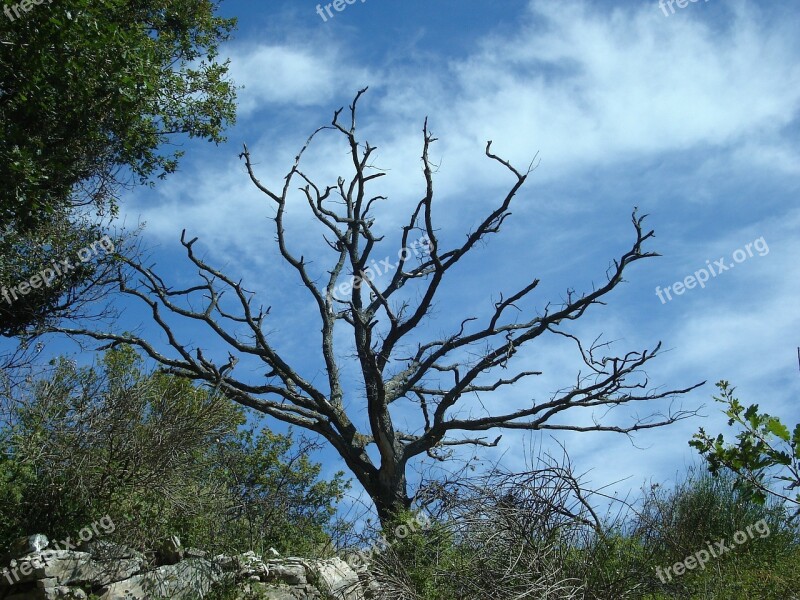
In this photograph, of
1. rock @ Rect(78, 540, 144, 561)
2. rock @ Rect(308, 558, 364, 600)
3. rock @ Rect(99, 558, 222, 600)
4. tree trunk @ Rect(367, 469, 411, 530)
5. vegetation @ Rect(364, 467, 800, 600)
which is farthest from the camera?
tree trunk @ Rect(367, 469, 411, 530)

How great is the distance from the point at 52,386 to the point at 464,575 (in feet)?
23.1

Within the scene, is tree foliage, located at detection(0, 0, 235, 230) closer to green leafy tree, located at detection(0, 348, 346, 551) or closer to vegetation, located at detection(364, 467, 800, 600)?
green leafy tree, located at detection(0, 348, 346, 551)

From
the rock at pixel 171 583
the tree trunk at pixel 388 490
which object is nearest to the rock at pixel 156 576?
the rock at pixel 171 583

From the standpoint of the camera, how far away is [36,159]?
1247 cm

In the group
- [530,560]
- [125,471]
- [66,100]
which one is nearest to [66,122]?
[66,100]

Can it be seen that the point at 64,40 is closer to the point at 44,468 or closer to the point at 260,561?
the point at 44,468

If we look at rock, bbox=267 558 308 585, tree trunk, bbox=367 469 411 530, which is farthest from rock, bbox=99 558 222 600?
tree trunk, bbox=367 469 411 530

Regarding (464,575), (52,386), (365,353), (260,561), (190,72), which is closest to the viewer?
(464,575)

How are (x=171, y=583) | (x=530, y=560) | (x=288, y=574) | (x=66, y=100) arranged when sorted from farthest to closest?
1. (x=66, y=100)
2. (x=288, y=574)
3. (x=171, y=583)
4. (x=530, y=560)

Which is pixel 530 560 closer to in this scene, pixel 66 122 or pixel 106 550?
pixel 106 550

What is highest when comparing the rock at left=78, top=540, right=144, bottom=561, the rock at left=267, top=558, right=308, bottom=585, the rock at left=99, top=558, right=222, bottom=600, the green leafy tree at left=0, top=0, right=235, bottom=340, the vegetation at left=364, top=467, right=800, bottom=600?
the green leafy tree at left=0, top=0, right=235, bottom=340

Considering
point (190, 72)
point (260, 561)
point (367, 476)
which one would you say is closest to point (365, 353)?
point (367, 476)

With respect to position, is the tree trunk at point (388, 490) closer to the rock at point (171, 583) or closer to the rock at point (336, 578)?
the rock at point (336, 578)

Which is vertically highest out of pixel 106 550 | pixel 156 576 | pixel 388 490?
pixel 388 490
